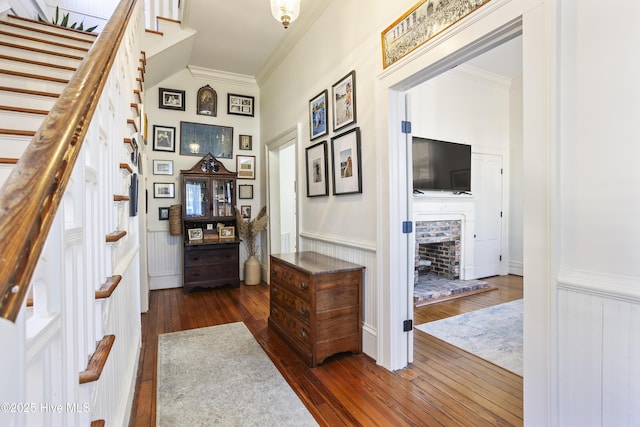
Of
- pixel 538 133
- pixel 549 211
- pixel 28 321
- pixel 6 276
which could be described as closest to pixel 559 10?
pixel 538 133

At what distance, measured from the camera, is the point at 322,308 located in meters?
2.37

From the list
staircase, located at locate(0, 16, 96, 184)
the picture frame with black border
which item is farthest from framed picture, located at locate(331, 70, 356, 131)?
the picture frame with black border

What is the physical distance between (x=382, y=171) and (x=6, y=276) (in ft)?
7.20

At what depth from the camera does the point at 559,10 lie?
1.25 meters

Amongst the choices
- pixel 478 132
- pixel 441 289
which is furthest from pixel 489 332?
pixel 478 132

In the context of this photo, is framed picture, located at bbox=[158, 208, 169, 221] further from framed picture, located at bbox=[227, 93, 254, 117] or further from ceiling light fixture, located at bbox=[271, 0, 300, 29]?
ceiling light fixture, located at bbox=[271, 0, 300, 29]

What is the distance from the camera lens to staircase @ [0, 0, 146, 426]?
1.45 feet

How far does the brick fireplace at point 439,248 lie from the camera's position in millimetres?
4430

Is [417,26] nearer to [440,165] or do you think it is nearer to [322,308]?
[322,308]

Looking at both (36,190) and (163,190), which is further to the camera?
(163,190)

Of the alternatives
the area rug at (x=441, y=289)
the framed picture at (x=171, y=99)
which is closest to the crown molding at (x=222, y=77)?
the framed picture at (x=171, y=99)

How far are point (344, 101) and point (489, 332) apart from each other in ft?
8.52

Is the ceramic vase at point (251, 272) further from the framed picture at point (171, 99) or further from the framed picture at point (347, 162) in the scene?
the framed picture at point (171, 99)

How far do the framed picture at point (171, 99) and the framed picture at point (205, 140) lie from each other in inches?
10.7
